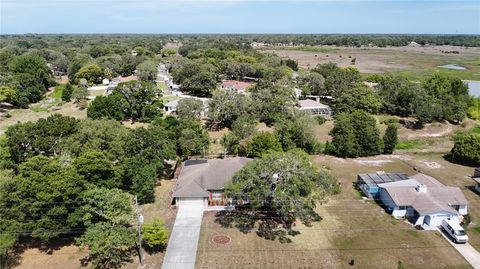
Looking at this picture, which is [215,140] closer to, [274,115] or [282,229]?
[274,115]

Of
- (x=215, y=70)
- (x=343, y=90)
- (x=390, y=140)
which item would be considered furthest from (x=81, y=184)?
(x=215, y=70)

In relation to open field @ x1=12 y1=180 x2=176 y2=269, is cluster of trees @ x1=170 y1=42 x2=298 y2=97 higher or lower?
higher

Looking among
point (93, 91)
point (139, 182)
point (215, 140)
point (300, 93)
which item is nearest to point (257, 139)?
point (215, 140)

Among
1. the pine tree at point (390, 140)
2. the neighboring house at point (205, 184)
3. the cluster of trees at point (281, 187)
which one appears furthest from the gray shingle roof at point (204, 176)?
the pine tree at point (390, 140)

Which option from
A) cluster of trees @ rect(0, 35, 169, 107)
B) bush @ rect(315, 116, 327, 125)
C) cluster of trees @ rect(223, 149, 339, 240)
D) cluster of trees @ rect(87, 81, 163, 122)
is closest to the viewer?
cluster of trees @ rect(223, 149, 339, 240)

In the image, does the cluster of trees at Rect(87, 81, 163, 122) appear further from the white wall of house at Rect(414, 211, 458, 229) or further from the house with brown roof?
the white wall of house at Rect(414, 211, 458, 229)

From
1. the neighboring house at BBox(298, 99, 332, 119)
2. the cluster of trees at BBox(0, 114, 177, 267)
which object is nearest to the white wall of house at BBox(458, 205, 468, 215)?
the cluster of trees at BBox(0, 114, 177, 267)
